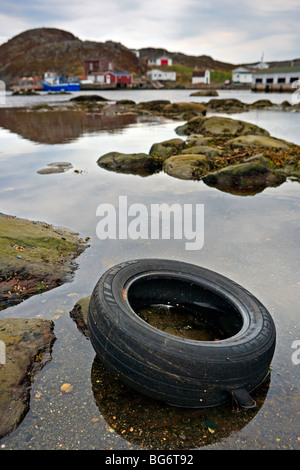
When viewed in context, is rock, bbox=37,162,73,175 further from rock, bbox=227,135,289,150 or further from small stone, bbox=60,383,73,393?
small stone, bbox=60,383,73,393

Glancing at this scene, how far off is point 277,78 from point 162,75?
6038cm

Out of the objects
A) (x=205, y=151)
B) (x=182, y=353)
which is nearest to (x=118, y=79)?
(x=205, y=151)

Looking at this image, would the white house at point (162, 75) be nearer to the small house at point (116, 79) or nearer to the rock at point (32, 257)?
the small house at point (116, 79)

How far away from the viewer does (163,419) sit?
9.11ft

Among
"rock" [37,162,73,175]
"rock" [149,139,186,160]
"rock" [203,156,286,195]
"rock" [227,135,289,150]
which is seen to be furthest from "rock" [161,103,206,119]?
"rock" [203,156,286,195]

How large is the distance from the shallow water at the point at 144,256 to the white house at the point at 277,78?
80433mm

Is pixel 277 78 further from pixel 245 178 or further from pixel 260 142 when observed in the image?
pixel 245 178

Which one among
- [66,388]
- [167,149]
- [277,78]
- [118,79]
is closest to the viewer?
[66,388]

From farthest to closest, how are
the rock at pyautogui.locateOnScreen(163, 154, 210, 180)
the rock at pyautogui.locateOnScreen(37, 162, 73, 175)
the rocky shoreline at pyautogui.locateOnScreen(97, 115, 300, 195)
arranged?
1. the rock at pyautogui.locateOnScreen(37, 162, 73, 175)
2. the rock at pyautogui.locateOnScreen(163, 154, 210, 180)
3. the rocky shoreline at pyautogui.locateOnScreen(97, 115, 300, 195)

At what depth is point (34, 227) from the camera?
239 inches

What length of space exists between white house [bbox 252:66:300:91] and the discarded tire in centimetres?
8633

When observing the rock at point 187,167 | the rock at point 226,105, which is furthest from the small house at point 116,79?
the rock at point 187,167

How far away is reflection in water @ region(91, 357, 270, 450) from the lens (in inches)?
102
